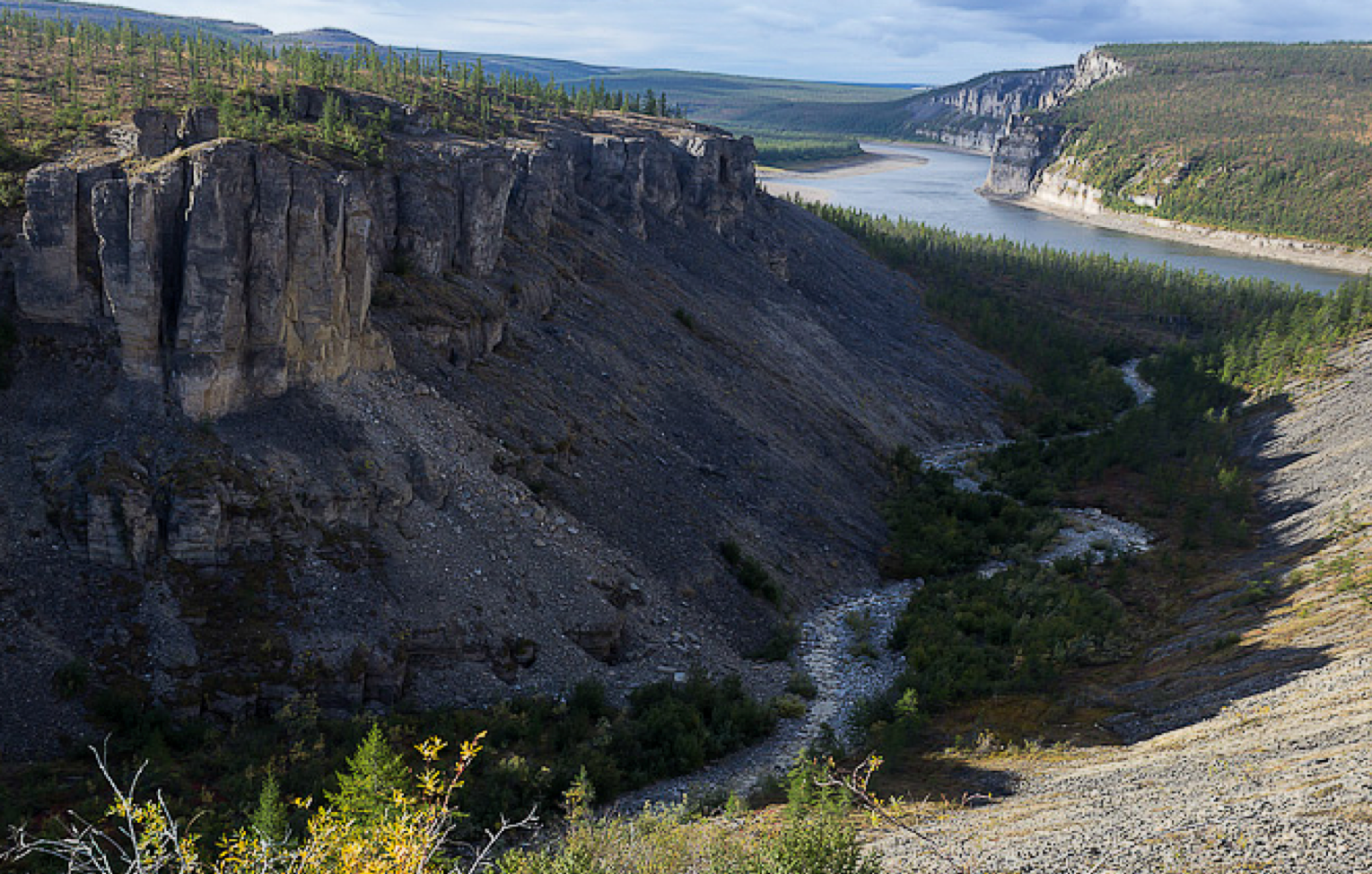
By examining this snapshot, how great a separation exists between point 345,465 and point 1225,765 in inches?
970

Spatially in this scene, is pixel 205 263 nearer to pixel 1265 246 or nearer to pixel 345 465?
pixel 345 465

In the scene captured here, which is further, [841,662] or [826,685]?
[841,662]

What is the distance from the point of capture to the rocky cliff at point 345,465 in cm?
2562

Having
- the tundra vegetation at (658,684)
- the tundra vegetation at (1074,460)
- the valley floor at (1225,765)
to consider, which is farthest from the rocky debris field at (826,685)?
the valley floor at (1225,765)

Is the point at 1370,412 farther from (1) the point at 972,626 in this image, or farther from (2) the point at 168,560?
(2) the point at 168,560

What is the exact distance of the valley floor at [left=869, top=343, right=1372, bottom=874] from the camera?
16750mm

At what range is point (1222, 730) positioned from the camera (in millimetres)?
24344

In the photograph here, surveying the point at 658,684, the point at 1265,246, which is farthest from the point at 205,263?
the point at 1265,246

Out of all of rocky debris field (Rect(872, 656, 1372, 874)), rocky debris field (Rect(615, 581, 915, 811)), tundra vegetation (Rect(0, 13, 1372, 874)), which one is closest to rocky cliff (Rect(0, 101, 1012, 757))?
tundra vegetation (Rect(0, 13, 1372, 874))

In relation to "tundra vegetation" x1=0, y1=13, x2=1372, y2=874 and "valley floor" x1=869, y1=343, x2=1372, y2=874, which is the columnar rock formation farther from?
"valley floor" x1=869, y1=343, x2=1372, y2=874

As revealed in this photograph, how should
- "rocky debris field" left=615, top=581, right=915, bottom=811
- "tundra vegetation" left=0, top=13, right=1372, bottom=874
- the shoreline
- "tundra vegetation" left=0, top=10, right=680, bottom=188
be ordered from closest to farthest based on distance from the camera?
"tundra vegetation" left=0, top=13, right=1372, bottom=874, "rocky debris field" left=615, top=581, right=915, bottom=811, "tundra vegetation" left=0, top=10, right=680, bottom=188, the shoreline

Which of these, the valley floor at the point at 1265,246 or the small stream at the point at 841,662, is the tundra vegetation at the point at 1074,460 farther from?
the valley floor at the point at 1265,246

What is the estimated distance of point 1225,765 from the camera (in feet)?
67.8

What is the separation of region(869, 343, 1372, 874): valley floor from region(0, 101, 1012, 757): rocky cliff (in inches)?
462
